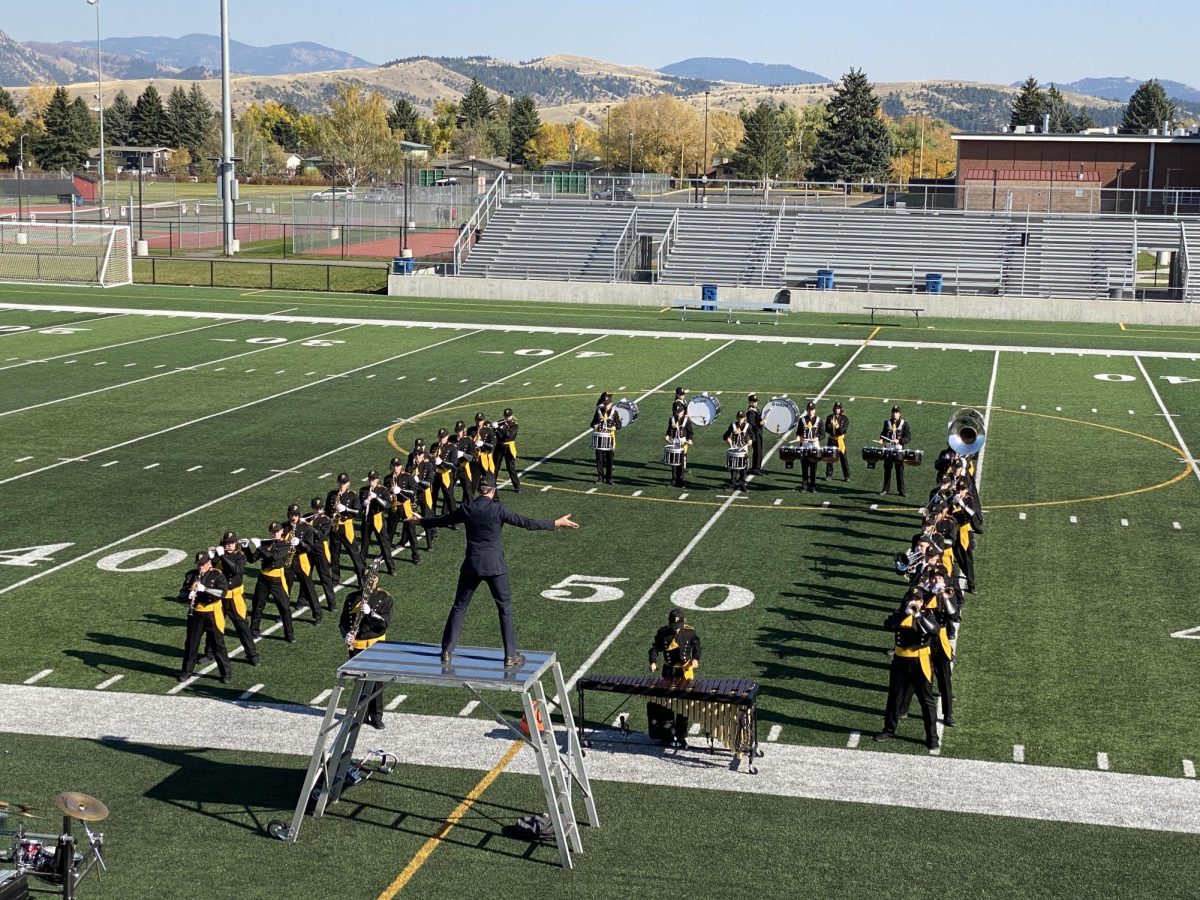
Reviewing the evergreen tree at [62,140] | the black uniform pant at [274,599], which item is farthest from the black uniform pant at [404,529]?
the evergreen tree at [62,140]

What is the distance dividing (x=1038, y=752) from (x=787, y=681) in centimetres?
283

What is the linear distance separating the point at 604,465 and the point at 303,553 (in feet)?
26.3

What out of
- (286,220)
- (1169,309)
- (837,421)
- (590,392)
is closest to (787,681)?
(837,421)

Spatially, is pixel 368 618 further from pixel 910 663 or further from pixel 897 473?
pixel 897 473

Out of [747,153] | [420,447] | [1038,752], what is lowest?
[1038,752]

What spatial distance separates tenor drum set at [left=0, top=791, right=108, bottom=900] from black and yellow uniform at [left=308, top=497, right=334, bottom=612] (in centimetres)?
770

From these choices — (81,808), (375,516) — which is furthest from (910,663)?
(375,516)

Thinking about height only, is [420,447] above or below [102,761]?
above

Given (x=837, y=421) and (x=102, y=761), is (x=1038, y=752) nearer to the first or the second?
(x=102, y=761)

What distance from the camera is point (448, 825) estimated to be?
487 inches

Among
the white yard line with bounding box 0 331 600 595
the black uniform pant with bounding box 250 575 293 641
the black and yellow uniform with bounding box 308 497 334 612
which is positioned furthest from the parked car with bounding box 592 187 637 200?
the black uniform pant with bounding box 250 575 293 641

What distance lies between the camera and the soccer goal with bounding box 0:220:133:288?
57562 millimetres

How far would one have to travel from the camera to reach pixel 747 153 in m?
138

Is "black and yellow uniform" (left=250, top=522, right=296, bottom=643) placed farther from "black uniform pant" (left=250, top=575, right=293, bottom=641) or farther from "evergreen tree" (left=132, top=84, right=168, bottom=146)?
"evergreen tree" (left=132, top=84, right=168, bottom=146)
